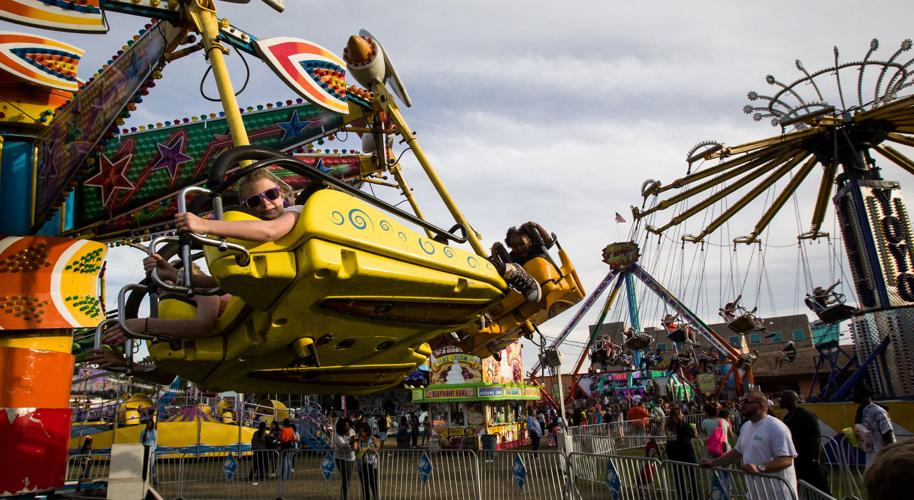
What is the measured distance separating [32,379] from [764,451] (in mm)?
6086

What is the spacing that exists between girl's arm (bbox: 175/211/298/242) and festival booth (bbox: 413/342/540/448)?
52.4ft

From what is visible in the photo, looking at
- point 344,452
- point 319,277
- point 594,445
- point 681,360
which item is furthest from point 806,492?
point 681,360

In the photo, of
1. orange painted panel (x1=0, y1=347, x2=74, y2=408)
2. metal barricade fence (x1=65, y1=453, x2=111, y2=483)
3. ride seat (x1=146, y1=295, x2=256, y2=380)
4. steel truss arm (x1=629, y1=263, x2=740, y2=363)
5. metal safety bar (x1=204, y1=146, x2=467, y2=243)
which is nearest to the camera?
metal safety bar (x1=204, y1=146, x2=467, y2=243)

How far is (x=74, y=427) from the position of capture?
17734mm

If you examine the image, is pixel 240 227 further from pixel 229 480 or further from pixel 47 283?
pixel 229 480

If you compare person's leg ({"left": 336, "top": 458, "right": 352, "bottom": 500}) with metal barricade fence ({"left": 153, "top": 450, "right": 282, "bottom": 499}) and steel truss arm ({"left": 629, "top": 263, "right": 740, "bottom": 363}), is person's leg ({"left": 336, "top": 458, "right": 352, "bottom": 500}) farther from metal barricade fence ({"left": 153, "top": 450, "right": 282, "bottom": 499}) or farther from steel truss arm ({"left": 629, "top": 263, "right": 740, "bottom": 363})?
steel truss arm ({"left": 629, "top": 263, "right": 740, "bottom": 363})

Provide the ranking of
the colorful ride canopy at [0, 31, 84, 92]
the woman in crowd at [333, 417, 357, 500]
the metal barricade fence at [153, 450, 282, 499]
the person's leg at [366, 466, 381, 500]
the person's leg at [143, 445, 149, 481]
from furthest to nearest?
the metal barricade fence at [153, 450, 282, 499] < the woman in crowd at [333, 417, 357, 500] < the person's leg at [366, 466, 381, 500] < the colorful ride canopy at [0, 31, 84, 92] < the person's leg at [143, 445, 149, 481]

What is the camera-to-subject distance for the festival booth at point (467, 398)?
60.6ft

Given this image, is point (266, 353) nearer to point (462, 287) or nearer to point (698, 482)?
point (462, 287)

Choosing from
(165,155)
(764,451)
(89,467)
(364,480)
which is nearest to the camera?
(764,451)

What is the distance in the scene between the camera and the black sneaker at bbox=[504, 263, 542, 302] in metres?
3.74

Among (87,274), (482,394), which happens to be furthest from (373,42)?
(482,394)

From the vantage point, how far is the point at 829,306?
1415 cm

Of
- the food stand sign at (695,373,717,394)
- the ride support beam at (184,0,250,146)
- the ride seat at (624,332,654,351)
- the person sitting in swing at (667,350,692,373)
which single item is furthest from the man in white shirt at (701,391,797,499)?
the food stand sign at (695,373,717,394)
